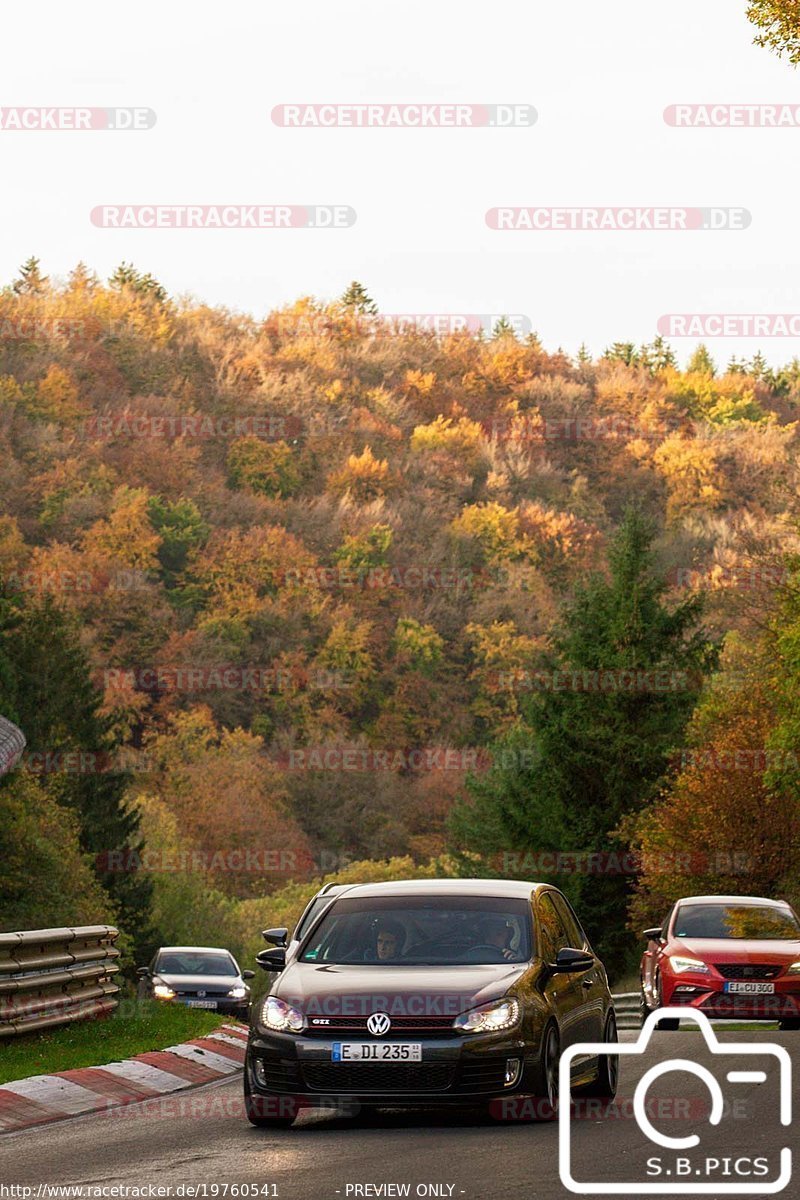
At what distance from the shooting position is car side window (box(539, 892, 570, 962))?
1281 centimetres

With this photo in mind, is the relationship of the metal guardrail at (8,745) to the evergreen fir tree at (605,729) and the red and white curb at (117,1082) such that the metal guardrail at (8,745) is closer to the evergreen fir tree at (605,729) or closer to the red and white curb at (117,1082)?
the red and white curb at (117,1082)

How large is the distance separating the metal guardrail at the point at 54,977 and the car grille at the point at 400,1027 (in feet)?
18.0

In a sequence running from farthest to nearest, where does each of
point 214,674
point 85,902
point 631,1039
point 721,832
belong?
point 214,674
point 85,902
point 721,832
point 631,1039

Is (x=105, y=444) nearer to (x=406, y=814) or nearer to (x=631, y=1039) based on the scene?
(x=406, y=814)

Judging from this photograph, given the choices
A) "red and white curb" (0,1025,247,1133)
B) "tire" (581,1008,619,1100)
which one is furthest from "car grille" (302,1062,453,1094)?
"red and white curb" (0,1025,247,1133)

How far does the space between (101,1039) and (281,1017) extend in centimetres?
658

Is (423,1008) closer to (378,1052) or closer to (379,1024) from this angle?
(379,1024)

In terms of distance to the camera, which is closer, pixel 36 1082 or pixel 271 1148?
pixel 271 1148

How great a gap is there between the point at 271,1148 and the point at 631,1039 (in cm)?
1121

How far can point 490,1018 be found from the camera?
37.8 feet

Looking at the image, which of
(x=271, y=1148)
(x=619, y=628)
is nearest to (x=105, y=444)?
(x=619, y=628)

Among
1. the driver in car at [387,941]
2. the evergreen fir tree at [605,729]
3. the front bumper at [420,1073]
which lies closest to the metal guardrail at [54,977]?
the driver in car at [387,941]

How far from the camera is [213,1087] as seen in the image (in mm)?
15328

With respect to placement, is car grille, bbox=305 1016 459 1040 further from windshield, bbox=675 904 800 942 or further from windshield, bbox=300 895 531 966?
windshield, bbox=675 904 800 942
